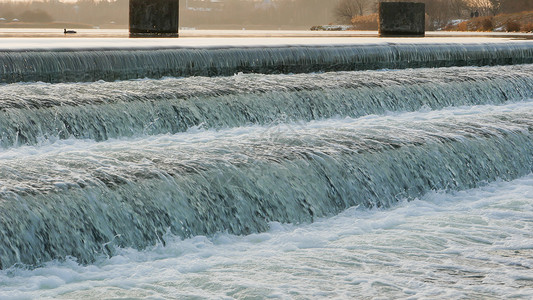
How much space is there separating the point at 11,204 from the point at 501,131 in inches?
187

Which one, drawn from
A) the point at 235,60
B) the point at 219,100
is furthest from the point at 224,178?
the point at 235,60

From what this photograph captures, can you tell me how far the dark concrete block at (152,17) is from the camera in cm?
1981

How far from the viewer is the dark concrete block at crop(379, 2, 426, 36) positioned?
23.7 meters

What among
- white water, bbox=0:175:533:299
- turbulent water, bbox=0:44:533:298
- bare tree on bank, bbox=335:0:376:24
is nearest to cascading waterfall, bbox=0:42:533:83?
turbulent water, bbox=0:44:533:298

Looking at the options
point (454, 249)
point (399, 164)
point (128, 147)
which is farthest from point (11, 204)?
point (399, 164)

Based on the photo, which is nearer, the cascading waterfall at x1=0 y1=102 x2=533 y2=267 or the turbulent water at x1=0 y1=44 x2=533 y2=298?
the turbulent water at x1=0 y1=44 x2=533 y2=298

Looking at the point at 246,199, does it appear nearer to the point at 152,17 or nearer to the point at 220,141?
the point at 220,141

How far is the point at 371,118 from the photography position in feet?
32.0

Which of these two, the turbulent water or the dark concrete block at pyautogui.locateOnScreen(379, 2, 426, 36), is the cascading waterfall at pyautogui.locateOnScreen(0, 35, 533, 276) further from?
the dark concrete block at pyautogui.locateOnScreen(379, 2, 426, 36)

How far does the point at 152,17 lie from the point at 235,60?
840cm

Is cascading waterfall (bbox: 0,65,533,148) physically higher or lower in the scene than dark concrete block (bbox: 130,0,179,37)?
lower

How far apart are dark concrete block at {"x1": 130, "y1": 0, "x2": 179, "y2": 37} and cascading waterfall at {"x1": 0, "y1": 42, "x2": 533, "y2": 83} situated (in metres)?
7.22

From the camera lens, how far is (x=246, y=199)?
19.5 ft

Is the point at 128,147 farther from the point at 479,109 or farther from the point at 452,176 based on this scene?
the point at 479,109
